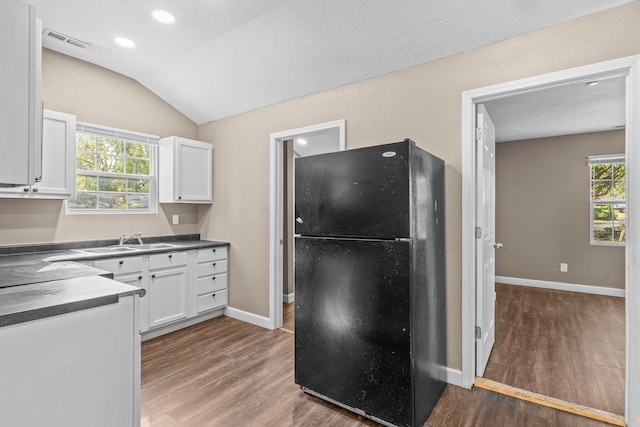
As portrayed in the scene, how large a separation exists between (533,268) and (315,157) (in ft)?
16.3

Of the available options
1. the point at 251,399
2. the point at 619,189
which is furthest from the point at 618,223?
the point at 251,399

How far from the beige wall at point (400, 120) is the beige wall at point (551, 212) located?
3.86 m

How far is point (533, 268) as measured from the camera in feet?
17.7

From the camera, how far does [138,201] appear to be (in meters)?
3.83

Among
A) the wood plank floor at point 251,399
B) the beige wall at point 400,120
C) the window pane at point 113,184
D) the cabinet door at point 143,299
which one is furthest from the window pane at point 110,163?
the wood plank floor at point 251,399

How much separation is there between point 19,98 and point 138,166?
2.71 m

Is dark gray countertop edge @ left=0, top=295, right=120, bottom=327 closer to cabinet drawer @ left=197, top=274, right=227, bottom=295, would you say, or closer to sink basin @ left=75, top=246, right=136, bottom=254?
sink basin @ left=75, top=246, right=136, bottom=254

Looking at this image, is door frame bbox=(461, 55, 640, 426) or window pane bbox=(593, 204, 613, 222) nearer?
door frame bbox=(461, 55, 640, 426)

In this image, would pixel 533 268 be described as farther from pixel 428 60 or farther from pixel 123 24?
pixel 123 24

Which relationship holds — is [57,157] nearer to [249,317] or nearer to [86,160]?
[86,160]

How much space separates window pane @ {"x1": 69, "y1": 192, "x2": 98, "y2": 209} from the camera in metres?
3.30

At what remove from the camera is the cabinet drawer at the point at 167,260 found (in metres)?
3.24

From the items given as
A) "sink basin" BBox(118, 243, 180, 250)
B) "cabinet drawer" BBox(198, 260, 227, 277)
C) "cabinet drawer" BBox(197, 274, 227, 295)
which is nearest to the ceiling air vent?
"sink basin" BBox(118, 243, 180, 250)

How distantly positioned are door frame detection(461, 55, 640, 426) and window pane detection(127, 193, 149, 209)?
137 inches
